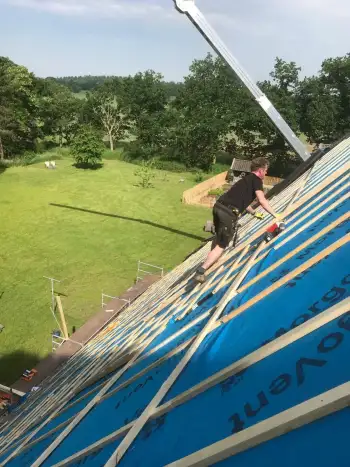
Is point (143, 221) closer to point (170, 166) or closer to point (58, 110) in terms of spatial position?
point (170, 166)

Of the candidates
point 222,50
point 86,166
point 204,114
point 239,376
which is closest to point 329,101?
point 204,114

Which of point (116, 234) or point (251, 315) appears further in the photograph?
point (116, 234)

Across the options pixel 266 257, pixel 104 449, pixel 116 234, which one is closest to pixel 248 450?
pixel 104 449

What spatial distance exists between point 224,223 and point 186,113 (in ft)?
126

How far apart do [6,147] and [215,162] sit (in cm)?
2224

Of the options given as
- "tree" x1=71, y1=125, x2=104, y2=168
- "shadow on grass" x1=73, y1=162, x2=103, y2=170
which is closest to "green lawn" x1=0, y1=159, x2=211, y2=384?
"tree" x1=71, y1=125, x2=104, y2=168

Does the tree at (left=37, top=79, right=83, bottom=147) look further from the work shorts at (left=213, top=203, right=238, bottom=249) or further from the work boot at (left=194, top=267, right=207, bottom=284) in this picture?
the work boot at (left=194, top=267, right=207, bottom=284)

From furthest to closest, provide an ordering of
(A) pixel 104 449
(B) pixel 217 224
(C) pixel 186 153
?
(C) pixel 186 153
(B) pixel 217 224
(A) pixel 104 449

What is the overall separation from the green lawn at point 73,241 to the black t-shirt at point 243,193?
8.63 m

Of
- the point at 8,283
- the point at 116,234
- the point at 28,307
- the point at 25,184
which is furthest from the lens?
the point at 25,184

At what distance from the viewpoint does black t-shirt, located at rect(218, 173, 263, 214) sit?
5.62 metres

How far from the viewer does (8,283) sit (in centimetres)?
1598

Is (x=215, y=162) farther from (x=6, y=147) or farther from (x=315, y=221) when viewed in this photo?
(x=315, y=221)

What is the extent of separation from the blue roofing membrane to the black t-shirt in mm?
640
